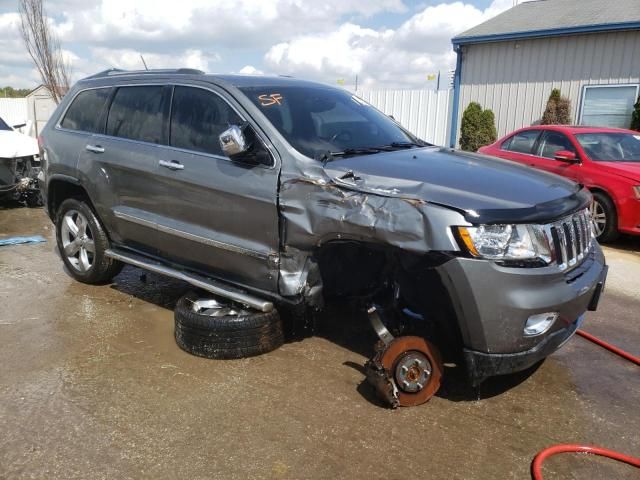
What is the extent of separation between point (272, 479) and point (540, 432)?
59.6 inches

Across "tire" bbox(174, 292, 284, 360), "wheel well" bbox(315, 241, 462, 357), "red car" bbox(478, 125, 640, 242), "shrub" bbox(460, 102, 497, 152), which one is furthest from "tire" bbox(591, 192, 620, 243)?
"shrub" bbox(460, 102, 497, 152)

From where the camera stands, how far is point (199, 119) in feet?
13.6

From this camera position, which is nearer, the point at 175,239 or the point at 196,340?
the point at 196,340

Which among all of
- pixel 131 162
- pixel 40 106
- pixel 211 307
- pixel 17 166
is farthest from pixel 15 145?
pixel 40 106

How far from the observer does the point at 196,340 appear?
390 cm

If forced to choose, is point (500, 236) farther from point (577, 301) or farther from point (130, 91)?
point (130, 91)

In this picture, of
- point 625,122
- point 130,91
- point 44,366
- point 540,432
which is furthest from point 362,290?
point 625,122

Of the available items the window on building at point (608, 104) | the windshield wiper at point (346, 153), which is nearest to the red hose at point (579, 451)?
the windshield wiper at point (346, 153)

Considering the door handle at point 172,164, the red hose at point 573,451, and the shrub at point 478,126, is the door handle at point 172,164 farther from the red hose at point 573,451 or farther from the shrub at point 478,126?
the shrub at point 478,126

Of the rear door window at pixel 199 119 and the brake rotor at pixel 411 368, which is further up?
the rear door window at pixel 199 119

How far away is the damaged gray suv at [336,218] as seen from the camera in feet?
9.57

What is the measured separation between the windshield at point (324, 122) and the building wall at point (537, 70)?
11.0 m

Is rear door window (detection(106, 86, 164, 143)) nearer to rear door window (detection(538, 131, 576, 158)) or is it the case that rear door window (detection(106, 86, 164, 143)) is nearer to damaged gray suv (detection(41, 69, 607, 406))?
damaged gray suv (detection(41, 69, 607, 406))

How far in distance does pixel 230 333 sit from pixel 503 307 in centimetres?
184
